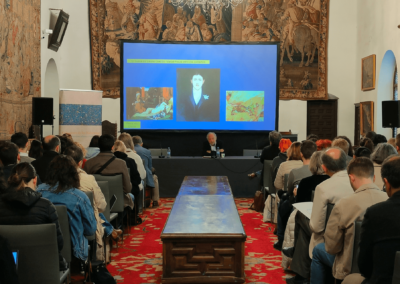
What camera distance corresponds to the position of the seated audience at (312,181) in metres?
4.30

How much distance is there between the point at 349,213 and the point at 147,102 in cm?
921

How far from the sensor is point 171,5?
14438 mm

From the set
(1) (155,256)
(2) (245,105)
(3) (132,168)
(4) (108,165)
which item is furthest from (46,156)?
(2) (245,105)

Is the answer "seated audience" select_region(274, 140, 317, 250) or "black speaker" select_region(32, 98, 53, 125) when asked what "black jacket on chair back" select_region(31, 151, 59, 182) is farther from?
"black speaker" select_region(32, 98, 53, 125)

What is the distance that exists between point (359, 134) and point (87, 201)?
12257 millimetres

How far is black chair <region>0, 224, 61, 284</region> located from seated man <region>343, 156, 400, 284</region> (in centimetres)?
177

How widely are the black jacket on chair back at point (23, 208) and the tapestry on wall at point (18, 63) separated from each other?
667 centimetres

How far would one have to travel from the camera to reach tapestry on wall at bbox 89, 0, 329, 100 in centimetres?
1438

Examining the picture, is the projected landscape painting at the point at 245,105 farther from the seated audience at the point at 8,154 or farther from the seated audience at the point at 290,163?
the seated audience at the point at 8,154

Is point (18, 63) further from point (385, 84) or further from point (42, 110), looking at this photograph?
point (385, 84)

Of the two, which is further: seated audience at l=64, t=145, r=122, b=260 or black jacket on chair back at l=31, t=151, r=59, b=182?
black jacket on chair back at l=31, t=151, r=59, b=182

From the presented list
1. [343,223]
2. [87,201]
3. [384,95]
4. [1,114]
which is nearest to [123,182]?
[87,201]

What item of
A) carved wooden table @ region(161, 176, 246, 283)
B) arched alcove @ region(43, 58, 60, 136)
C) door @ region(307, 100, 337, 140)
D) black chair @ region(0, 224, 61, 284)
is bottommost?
carved wooden table @ region(161, 176, 246, 283)

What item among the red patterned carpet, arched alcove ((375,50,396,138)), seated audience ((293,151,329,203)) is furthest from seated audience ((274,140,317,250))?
arched alcove ((375,50,396,138))
